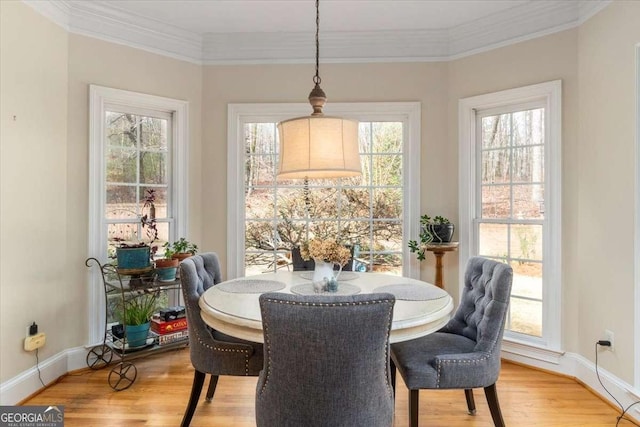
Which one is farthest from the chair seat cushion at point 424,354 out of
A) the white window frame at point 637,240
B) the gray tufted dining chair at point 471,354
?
the white window frame at point 637,240

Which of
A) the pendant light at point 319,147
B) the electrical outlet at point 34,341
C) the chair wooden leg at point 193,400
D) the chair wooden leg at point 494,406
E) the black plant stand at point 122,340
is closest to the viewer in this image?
the pendant light at point 319,147

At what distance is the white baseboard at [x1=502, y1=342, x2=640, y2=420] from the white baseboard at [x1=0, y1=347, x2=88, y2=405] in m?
3.39

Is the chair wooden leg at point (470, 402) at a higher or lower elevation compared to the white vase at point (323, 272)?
lower

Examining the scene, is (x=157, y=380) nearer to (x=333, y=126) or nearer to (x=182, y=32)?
(x=333, y=126)

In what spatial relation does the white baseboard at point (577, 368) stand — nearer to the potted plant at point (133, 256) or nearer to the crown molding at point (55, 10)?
the potted plant at point (133, 256)

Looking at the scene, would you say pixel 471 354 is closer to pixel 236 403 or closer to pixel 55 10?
pixel 236 403

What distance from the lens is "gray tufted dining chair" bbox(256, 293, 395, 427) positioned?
123 centimetres

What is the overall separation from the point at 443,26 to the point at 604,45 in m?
1.22

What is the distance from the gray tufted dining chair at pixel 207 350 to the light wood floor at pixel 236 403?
36 centimetres

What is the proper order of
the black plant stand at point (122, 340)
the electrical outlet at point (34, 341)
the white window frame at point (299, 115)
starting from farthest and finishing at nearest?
the white window frame at point (299, 115), the black plant stand at point (122, 340), the electrical outlet at point (34, 341)

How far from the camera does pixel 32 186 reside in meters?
2.52

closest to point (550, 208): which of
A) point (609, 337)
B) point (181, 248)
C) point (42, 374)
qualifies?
point (609, 337)

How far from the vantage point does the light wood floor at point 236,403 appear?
2.20m

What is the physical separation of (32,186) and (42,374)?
129 cm
